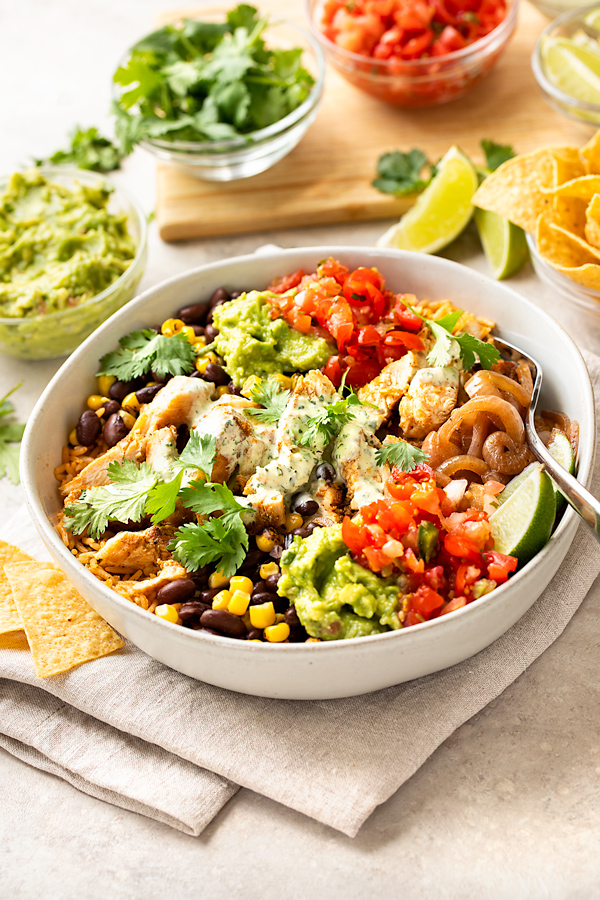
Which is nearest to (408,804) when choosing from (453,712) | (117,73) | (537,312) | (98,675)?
(453,712)

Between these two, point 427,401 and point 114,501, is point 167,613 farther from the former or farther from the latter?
point 427,401

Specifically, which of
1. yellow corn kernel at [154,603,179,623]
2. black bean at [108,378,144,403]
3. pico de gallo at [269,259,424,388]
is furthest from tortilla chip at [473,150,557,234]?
yellow corn kernel at [154,603,179,623]

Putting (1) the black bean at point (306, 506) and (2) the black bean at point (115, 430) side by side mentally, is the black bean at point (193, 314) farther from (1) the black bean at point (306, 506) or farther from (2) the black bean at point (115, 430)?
(1) the black bean at point (306, 506)

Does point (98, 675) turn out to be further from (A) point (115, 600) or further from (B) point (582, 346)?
(B) point (582, 346)

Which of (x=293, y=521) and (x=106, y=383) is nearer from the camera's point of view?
(x=293, y=521)

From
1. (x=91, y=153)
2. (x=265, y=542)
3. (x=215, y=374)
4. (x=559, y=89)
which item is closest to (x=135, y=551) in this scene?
(x=265, y=542)

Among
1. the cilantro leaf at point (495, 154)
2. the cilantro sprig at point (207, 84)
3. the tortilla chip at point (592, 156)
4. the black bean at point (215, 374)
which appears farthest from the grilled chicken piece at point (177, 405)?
the cilantro leaf at point (495, 154)
